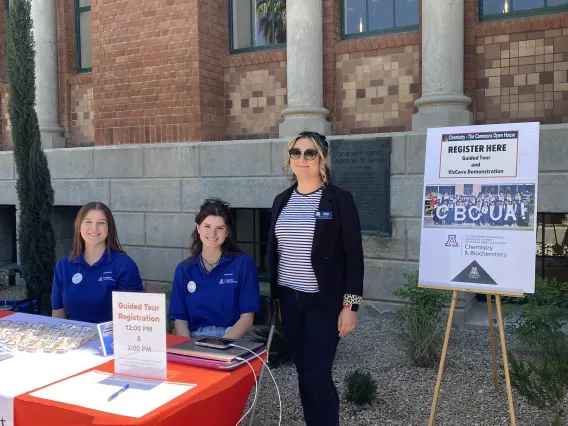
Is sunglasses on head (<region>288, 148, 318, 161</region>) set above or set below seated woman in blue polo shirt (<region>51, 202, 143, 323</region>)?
above

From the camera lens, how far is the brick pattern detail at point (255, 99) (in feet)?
25.5

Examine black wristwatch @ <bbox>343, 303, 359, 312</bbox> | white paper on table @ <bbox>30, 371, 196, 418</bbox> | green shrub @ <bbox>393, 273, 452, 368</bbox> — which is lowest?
green shrub @ <bbox>393, 273, 452, 368</bbox>

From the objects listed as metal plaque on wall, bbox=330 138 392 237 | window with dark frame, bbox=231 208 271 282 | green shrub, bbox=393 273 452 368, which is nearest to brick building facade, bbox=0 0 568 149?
metal plaque on wall, bbox=330 138 392 237

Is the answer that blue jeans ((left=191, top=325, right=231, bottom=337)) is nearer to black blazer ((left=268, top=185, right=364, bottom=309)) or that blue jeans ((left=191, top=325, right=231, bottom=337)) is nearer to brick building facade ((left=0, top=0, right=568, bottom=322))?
black blazer ((left=268, top=185, right=364, bottom=309))

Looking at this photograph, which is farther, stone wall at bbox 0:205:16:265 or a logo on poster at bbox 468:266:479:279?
stone wall at bbox 0:205:16:265

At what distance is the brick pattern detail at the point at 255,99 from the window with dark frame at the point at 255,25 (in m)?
0.36

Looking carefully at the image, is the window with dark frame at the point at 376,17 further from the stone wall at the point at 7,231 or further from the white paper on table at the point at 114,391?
the stone wall at the point at 7,231

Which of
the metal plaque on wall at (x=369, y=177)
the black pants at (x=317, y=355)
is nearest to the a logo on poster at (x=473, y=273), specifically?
the black pants at (x=317, y=355)

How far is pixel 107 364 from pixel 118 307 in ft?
1.24

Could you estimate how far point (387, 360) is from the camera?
5.36 meters

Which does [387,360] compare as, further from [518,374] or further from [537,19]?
[537,19]

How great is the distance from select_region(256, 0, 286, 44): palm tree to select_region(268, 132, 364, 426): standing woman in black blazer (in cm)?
502

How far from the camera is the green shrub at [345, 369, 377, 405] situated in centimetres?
424

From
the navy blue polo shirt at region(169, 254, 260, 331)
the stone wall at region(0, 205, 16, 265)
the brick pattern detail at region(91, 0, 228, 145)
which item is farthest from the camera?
the stone wall at region(0, 205, 16, 265)
